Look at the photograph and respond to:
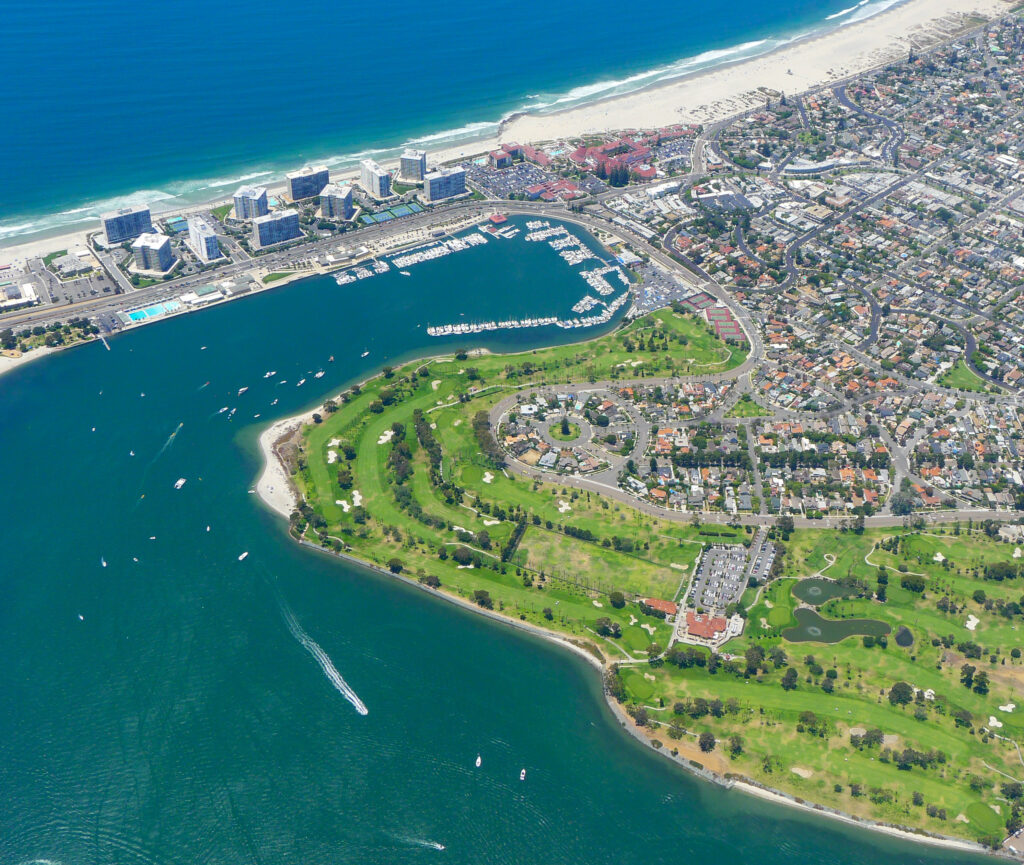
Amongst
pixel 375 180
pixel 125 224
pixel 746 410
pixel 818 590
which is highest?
pixel 125 224

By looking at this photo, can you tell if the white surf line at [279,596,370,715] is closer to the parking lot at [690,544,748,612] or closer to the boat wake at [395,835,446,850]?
the boat wake at [395,835,446,850]

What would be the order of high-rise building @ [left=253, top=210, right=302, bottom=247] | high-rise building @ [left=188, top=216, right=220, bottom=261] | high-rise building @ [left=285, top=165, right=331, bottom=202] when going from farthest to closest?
1. high-rise building @ [left=285, top=165, right=331, bottom=202]
2. high-rise building @ [left=253, top=210, right=302, bottom=247]
3. high-rise building @ [left=188, top=216, right=220, bottom=261]

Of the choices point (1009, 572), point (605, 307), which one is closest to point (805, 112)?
point (605, 307)

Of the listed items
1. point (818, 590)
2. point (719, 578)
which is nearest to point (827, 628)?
point (818, 590)

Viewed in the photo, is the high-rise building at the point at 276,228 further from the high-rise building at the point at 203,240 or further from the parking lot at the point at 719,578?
the parking lot at the point at 719,578

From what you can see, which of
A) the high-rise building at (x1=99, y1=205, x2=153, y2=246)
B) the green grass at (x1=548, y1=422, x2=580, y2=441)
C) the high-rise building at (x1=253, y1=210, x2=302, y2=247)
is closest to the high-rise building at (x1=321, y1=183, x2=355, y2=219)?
the high-rise building at (x1=253, y1=210, x2=302, y2=247)

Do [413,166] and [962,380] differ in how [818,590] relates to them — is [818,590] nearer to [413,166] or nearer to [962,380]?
[962,380]
